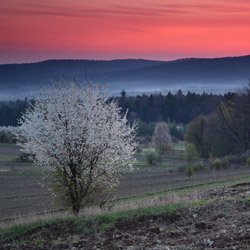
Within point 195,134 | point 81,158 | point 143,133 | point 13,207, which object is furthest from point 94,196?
point 143,133

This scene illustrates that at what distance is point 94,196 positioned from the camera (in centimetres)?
1811

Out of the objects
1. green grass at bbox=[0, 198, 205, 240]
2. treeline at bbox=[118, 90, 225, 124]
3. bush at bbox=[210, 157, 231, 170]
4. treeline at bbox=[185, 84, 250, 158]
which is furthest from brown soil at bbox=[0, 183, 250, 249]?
treeline at bbox=[118, 90, 225, 124]

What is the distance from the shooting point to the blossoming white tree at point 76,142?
16562 millimetres

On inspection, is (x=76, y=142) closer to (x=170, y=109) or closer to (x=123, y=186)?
(x=123, y=186)

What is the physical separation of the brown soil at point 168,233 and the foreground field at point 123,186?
4.00 m

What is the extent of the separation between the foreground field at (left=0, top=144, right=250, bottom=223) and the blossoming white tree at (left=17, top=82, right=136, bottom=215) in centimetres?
193

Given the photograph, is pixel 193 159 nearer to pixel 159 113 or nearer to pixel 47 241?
pixel 47 241

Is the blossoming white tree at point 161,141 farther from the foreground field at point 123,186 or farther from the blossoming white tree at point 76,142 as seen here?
the blossoming white tree at point 76,142

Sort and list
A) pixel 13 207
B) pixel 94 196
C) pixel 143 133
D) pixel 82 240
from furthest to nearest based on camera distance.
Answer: pixel 143 133, pixel 13 207, pixel 94 196, pixel 82 240

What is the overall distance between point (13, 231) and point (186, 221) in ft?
17.7

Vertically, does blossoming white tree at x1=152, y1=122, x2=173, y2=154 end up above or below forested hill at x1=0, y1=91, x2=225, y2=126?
below

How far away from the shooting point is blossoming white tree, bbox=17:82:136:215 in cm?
1656

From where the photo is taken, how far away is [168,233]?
9430mm

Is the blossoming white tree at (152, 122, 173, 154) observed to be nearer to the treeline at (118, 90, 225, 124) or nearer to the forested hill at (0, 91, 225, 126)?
the treeline at (118, 90, 225, 124)
